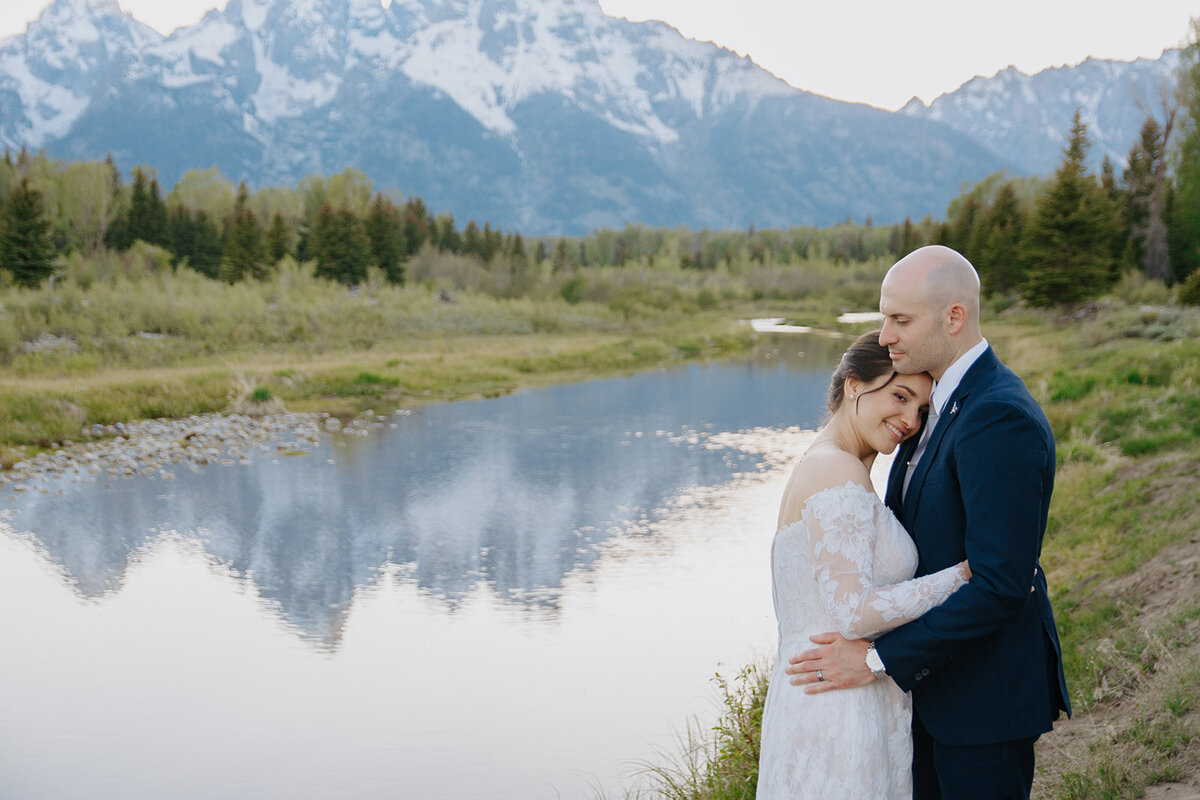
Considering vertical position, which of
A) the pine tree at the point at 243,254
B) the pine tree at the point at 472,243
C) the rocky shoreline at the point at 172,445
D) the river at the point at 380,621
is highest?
the pine tree at the point at 472,243

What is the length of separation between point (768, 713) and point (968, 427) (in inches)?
42.5

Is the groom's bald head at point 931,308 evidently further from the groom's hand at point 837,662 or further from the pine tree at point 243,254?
the pine tree at point 243,254

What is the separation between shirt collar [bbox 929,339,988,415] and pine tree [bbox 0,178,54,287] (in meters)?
41.5

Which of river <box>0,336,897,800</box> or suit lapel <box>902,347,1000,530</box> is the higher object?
suit lapel <box>902,347,1000,530</box>

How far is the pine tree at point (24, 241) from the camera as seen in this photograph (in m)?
Answer: 37.4

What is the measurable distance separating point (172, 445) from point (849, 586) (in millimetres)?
18472

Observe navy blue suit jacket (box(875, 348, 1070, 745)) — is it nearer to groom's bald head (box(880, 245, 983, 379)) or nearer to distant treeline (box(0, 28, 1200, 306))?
groom's bald head (box(880, 245, 983, 379))

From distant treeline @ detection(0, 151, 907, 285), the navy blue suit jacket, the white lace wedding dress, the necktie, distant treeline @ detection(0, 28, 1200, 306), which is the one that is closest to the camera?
the navy blue suit jacket

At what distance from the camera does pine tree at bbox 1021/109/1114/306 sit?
115 ft

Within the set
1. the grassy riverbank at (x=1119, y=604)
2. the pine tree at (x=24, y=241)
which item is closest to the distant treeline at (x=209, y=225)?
the pine tree at (x=24, y=241)

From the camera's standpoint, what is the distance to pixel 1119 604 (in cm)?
704

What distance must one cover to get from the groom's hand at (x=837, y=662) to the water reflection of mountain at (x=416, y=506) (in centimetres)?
797

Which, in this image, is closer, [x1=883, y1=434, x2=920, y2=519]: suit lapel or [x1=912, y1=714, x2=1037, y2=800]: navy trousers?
[x1=912, y1=714, x2=1037, y2=800]: navy trousers

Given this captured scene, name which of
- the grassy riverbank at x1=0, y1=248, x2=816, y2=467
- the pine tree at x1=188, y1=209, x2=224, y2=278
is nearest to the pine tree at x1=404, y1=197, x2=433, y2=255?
the grassy riverbank at x1=0, y1=248, x2=816, y2=467
